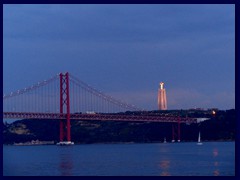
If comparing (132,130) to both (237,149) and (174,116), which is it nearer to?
(174,116)

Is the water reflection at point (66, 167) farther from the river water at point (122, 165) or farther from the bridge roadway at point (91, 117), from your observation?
the bridge roadway at point (91, 117)

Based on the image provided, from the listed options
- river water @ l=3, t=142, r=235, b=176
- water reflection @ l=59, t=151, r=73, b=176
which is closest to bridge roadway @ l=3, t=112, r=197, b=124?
river water @ l=3, t=142, r=235, b=176

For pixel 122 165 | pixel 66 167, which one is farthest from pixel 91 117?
pixel 66 167

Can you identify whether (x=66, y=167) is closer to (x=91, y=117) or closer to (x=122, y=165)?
(x=122, y=165)

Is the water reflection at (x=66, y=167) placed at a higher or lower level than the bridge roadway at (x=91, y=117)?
lower

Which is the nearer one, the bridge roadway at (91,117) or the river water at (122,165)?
the river water at (122,165)

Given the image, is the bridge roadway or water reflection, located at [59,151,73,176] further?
the bridge roadway

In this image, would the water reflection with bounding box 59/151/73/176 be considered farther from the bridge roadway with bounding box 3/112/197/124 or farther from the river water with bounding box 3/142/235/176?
the bridge roadway with bounding box 3/112/197/124

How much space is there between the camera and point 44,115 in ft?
77.8

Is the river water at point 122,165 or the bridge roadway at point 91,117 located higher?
the bridge roadway at point 91,117

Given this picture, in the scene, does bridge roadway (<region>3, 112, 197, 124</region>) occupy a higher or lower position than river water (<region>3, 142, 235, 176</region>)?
higher

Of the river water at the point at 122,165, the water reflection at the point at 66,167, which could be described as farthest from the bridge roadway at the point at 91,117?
the water reflection at the point at 66,167

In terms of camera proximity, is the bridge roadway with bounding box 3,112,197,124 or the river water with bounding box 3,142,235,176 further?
the bridge roadway with bounding box 3,112,197,124

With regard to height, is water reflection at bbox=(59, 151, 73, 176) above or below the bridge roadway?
below
